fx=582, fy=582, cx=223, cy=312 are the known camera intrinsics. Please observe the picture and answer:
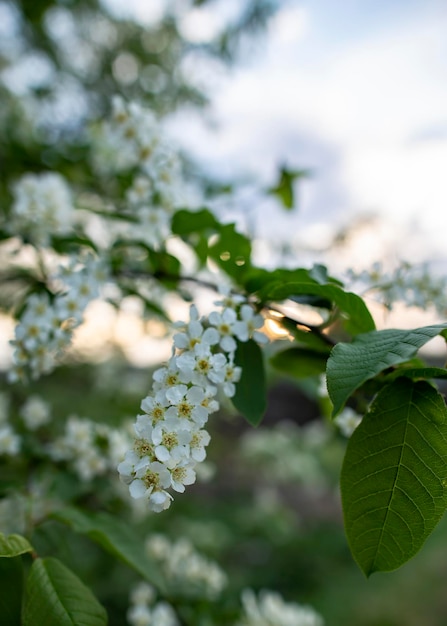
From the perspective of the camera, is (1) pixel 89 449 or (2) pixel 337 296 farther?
(1) pixel 89 449

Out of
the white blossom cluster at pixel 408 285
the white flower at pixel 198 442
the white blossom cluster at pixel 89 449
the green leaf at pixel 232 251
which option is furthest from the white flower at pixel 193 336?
the white blossom cluster at pixel 89 449

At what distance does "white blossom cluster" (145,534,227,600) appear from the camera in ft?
4.72

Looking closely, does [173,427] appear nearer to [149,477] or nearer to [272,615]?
[149,477]

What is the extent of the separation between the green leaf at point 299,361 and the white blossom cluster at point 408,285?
5.9 inches

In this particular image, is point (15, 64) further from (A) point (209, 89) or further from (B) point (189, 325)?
(B) point (189, 325)

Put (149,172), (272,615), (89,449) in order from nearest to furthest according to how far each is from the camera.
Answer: (149,172), (89,449), (272,615)

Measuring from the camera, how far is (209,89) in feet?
9.95

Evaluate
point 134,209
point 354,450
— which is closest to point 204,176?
point 134,209

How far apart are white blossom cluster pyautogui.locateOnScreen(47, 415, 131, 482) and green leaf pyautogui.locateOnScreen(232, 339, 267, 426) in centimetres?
55

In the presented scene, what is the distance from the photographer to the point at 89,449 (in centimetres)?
119

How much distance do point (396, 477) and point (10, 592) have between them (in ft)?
1.48

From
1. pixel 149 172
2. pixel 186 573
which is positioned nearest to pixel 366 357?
pixel 149 172

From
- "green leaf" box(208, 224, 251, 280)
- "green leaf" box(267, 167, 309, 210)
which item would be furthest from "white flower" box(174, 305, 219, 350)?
"green leaf" box(267, 167, 309, 210)

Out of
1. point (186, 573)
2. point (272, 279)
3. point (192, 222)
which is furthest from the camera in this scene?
point (186, 573)
